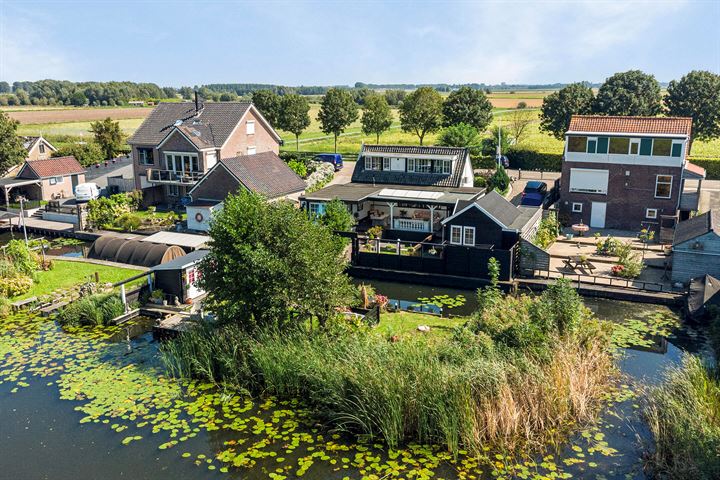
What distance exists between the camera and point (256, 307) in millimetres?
19266

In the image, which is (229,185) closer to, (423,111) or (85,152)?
(85,152)

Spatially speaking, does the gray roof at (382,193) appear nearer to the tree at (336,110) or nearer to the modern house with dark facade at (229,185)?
the modern house with dark facade at (229,185)

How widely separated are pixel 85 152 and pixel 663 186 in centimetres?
5466

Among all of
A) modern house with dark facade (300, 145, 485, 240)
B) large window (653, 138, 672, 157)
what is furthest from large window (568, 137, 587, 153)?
modern house with dark facade (300, 145, 485, 240)

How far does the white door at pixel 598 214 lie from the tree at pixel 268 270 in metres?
23.1

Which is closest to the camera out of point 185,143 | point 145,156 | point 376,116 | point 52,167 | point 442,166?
point 442,166

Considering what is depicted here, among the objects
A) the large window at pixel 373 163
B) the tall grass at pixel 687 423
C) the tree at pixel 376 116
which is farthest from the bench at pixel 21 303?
the tree at pixel 376 116

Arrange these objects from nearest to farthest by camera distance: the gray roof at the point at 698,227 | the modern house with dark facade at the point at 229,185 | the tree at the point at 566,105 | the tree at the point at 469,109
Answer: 1. the gray roof at the point at 698,227
2. the modern house with dark facade at the point at 229,185
3. the tree at the point at 566,105
4. the tree at the point at 469,109

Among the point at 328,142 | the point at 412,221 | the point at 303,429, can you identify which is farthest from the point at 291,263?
the point at 328,142

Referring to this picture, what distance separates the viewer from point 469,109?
63.6m

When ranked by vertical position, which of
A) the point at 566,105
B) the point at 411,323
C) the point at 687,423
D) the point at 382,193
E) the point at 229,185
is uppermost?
the point at 566,105

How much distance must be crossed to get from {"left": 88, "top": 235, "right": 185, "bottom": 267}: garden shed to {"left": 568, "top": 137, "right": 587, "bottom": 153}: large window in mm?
24116

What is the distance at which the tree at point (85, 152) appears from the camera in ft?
201

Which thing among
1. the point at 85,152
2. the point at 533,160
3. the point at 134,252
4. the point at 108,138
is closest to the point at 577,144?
the point at 533,160
